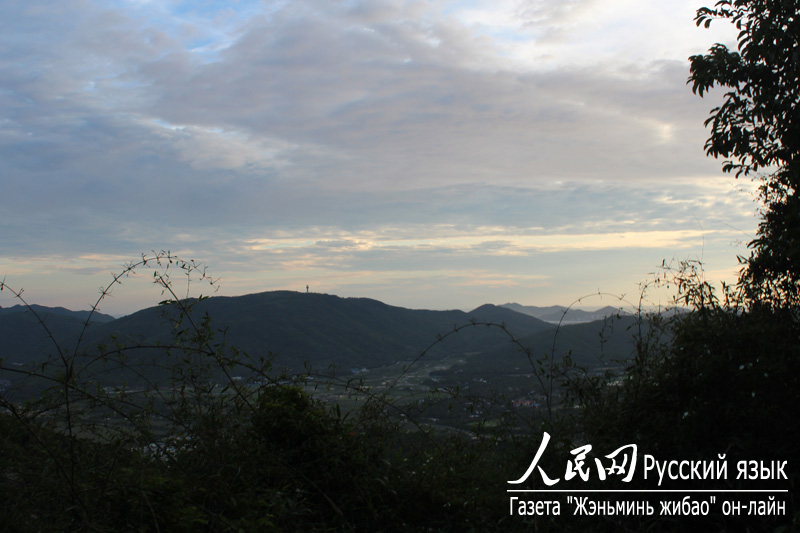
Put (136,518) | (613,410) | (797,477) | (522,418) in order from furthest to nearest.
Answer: (522,418)
(613,410)
(797,477)
(136,518)

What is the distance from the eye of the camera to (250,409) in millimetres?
4180

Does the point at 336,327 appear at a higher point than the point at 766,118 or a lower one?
lower

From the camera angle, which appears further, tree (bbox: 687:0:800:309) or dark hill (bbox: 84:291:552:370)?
dark hill (bbox: 84:291:552:370)

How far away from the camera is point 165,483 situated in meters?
3.08

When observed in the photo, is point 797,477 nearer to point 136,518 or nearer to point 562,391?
point 562,391

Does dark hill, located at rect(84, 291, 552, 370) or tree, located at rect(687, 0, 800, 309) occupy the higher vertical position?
tree, located at rect(687, 0, 800, 309)

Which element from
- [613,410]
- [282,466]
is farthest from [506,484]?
[282,466]

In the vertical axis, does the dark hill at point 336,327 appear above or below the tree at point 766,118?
below

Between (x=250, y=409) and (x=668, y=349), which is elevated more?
(x=668, y=349)

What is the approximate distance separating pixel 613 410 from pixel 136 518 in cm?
399

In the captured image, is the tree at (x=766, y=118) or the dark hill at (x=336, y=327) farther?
the dark hill at (x=336, y=327)

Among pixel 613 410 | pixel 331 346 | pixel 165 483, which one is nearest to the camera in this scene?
pixel 165 483

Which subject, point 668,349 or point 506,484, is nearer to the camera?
point 506,484

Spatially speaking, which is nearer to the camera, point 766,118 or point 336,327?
point 766,118
